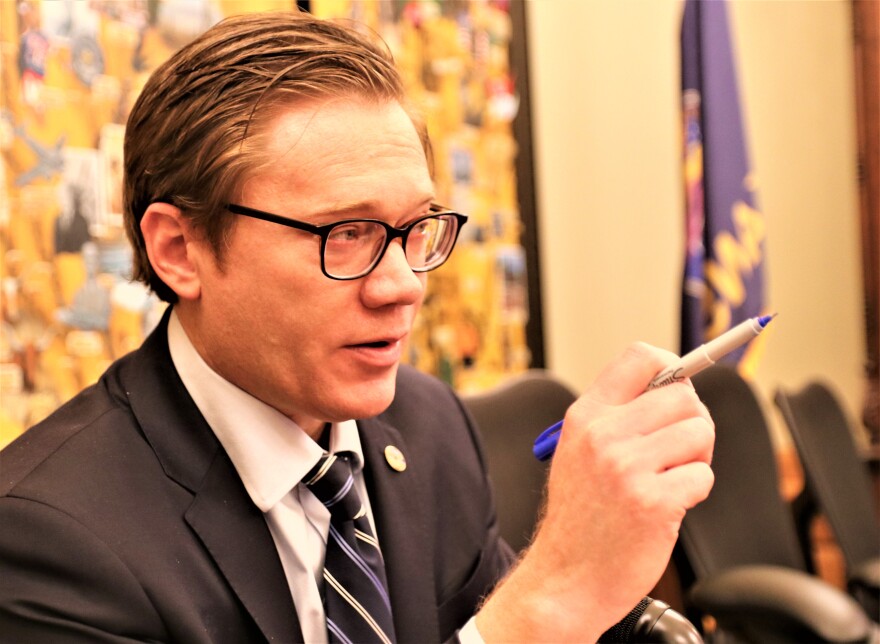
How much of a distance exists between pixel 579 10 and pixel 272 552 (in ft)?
10.3

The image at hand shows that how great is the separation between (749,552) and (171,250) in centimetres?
158

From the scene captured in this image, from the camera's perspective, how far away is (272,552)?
112cm

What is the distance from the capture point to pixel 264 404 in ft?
3.90

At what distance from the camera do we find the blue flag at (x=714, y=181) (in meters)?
3.34

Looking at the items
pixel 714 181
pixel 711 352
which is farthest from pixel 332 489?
pixel 714 181

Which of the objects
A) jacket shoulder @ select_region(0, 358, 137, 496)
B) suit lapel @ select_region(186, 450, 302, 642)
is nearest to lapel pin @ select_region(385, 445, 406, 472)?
suit lapel @ select_region(186, 450, 302, 642)

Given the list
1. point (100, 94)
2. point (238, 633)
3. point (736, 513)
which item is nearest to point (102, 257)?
point (100, 94)

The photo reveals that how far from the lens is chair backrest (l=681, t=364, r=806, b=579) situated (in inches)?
82.4

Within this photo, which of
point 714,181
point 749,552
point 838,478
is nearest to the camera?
point 749,552

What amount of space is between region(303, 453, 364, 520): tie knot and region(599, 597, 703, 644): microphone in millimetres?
358

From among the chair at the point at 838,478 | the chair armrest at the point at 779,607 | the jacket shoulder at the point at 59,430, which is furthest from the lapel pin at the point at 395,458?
the chair at the point at 838,478

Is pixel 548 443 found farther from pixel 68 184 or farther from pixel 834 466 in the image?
pixel 834 466

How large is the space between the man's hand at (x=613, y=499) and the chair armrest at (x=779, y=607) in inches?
37.9

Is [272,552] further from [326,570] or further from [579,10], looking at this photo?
[579,10]
